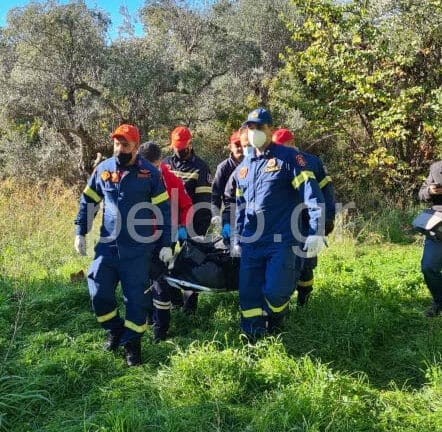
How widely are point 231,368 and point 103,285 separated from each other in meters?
1.17

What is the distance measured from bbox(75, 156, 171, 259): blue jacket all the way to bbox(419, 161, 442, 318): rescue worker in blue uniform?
2.37 metres

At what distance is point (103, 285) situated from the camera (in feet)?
12.1

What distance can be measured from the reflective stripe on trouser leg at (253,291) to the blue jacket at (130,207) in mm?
668

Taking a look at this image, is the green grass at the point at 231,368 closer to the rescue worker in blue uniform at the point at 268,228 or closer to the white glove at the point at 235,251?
the rescue worker in blue uniform at the point at 268,228

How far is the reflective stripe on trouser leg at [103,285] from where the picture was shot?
368 centimetres

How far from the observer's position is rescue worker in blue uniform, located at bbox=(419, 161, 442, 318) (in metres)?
4.32

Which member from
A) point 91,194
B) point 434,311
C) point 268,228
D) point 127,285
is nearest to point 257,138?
point 268,228

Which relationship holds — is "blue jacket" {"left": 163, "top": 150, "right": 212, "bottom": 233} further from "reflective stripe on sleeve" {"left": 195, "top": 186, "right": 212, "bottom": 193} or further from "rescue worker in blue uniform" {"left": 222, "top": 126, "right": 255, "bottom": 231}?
"rescue worker in blue uniform" {"left": 222, "top": 126, "right": 255, "bottom": 231}

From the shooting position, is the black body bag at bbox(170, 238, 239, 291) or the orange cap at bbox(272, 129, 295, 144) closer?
the black body bag at bbox(170, 238, 239, 291)

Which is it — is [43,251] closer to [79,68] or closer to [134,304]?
[134,304]

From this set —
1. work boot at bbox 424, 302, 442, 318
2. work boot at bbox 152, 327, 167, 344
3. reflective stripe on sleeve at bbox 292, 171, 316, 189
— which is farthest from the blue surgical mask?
work boot at bbox 424, 302, 442, 318

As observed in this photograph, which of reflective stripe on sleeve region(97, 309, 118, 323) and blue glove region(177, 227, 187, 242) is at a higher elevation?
blue glove region(177, 227, 187, 242)

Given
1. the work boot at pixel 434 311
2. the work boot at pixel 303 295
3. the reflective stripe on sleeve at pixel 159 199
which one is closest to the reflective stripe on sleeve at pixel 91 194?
the reflective stripe on sleeve at pixel 159 199

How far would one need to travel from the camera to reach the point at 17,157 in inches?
443
